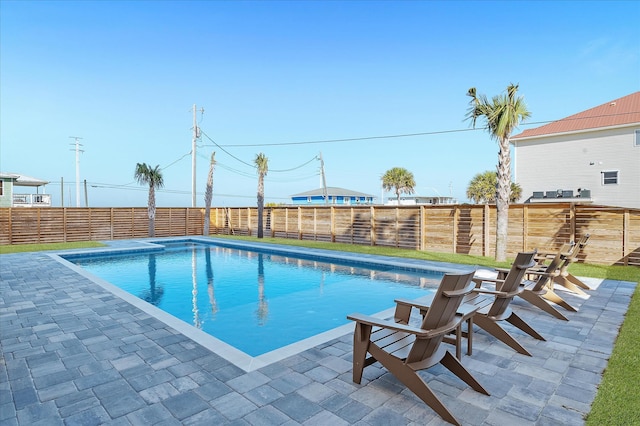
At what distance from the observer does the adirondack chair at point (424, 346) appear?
8.64 ft

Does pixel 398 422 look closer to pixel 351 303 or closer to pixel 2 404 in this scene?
pixel 2 404

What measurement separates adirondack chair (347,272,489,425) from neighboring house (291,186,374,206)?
4210 cm

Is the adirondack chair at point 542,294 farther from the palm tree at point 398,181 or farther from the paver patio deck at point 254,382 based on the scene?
the palm tree at point 398,181

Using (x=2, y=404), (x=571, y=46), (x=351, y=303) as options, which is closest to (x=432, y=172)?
(x=571, y=46)

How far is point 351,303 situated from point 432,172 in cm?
2679

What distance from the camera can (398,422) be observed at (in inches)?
100.0

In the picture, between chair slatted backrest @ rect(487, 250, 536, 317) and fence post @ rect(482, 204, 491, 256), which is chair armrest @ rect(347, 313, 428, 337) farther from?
fence post @ rect(482, 204, 491, 256)

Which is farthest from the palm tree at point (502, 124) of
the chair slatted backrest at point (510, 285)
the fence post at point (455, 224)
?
the chair slatted backrest at point (510, 285)

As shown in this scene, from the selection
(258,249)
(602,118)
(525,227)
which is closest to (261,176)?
(258,249)

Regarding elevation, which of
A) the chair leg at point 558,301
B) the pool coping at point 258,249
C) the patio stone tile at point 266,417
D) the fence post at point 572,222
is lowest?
the pool coping at point 258,249

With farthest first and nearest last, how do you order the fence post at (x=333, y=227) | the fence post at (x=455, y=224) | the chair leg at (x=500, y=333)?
the fence post at (x=333, y=227) < the fence post at (x=455, y=224) < the chair leg at (x=500, y=333)

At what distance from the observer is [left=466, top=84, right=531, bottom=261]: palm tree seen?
10.2m

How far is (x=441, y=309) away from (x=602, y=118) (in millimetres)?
21895

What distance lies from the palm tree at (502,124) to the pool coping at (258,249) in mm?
2005
